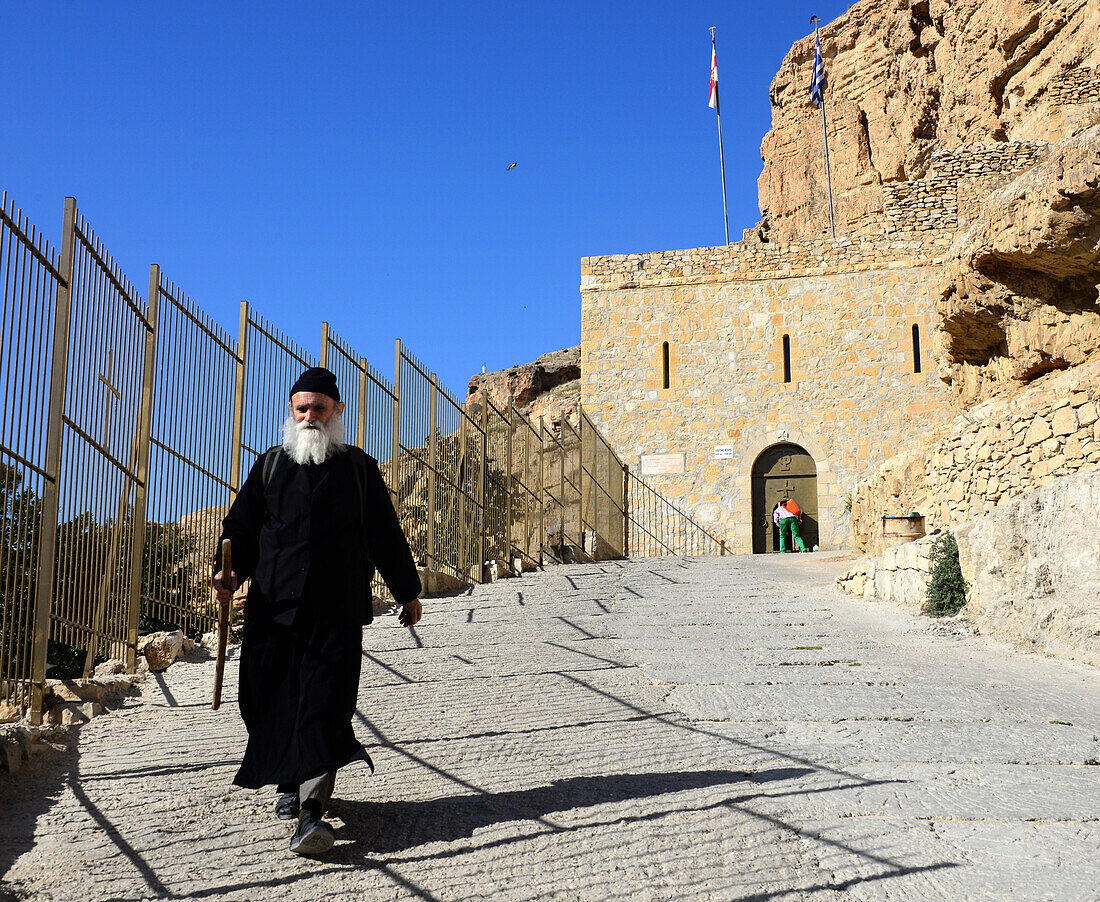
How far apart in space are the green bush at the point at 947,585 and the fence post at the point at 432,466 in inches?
182

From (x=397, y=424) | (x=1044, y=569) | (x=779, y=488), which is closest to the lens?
(x=1044, y=569)

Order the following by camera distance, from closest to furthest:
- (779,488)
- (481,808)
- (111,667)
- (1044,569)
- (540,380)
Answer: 1. (481,808)
2. (111,667)
3. (1044,569)
4. (779,488)
5. (540,380)

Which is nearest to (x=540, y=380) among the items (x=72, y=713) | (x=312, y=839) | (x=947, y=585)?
(x=947, y=585)

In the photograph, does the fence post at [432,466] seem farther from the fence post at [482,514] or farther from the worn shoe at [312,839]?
the worn shoe at [312,839]

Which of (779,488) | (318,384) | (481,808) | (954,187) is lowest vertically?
(481,808)

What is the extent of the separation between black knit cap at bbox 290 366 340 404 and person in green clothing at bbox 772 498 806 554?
1546cm

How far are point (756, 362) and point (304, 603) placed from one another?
17084 millimetres

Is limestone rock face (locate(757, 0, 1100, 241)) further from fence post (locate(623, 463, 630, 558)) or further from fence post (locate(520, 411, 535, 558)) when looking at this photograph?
fence post (locate(520, 411, 535, 558))

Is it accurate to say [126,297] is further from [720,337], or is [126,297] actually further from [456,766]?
[720,337]

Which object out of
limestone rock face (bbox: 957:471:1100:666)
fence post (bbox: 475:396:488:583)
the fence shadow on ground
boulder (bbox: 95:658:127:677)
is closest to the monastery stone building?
fence post (bbox: 475:396:488:583)

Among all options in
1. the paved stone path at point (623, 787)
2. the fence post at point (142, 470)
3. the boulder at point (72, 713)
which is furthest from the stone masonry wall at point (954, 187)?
the boulder at point (72, 713)

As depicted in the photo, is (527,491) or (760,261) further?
(760,261)

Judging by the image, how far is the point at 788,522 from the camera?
728 inches

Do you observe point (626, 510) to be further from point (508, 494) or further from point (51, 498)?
point (51, 498)
